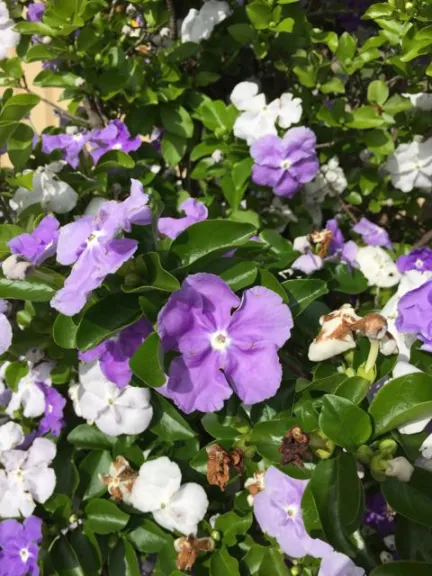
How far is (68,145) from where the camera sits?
1365 mm

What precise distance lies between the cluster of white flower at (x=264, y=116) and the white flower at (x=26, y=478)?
80 cm

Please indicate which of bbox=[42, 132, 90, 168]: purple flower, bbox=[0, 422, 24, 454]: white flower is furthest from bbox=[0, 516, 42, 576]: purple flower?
bbox=[42, 132, 90, 168]: purple flower

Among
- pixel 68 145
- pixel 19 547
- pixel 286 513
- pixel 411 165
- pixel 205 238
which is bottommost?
pixel 19 547

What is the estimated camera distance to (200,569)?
109cm

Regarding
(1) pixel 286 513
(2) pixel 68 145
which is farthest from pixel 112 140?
(1) pixel 286 513

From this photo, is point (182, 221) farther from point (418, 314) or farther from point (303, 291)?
point (418, 314)

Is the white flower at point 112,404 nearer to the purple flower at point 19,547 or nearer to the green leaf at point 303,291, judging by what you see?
the purple flower at point 19,547

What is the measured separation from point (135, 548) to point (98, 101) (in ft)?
3.43

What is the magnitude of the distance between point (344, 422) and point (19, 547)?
76 cm

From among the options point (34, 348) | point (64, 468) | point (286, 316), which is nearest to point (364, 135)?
point (286, 316)

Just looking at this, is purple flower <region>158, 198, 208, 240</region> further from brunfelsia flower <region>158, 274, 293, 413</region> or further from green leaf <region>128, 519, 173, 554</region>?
green leaf <region>128, 519, 173, 554</region>

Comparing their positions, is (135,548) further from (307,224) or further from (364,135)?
(364,135)

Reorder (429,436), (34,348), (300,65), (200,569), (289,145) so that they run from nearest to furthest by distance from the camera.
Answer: (429,436)
(200,569)
(34,348)
(289,145)
(300,65)

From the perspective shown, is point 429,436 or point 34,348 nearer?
point 429,436
